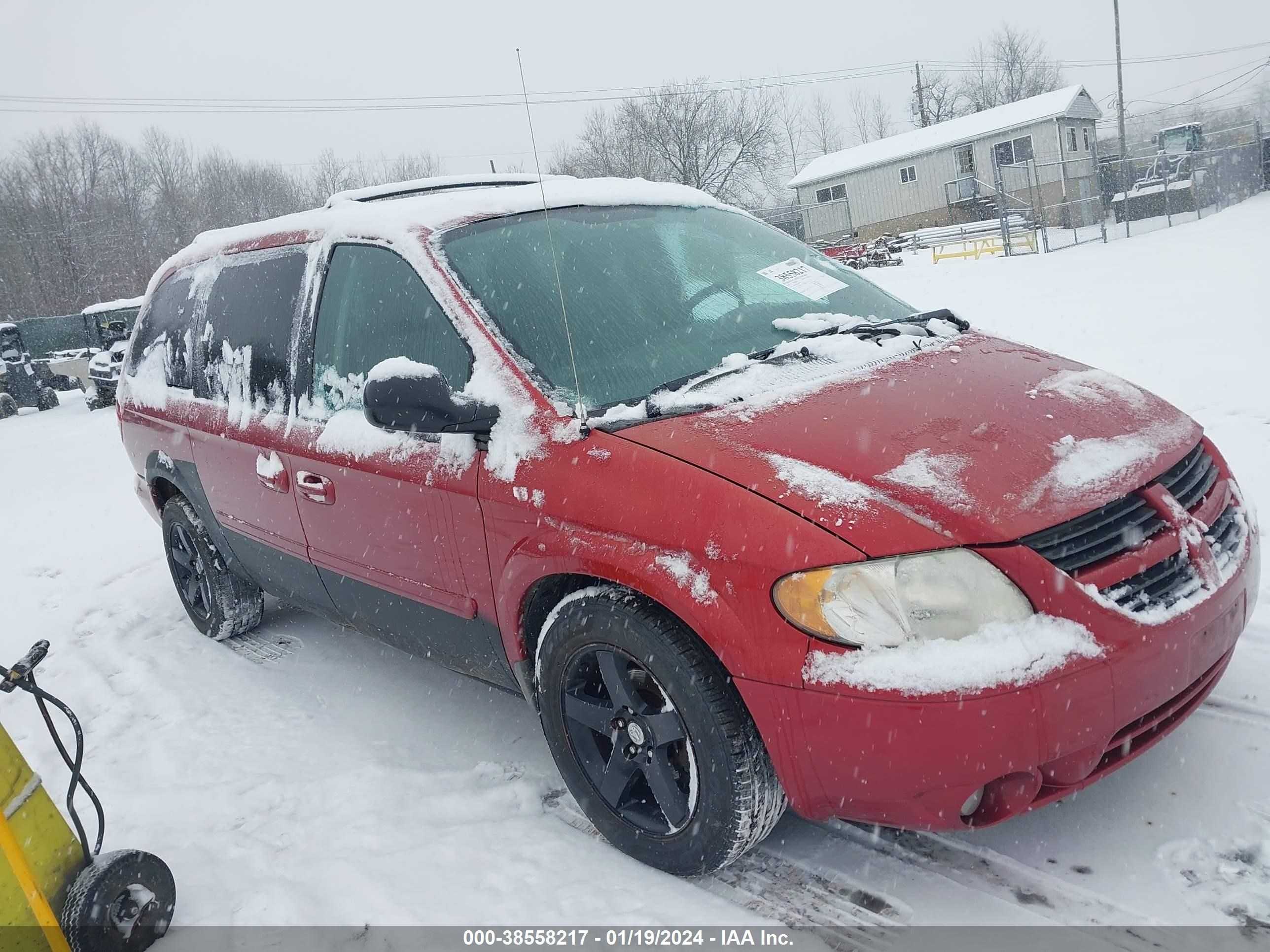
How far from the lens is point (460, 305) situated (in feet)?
9.30

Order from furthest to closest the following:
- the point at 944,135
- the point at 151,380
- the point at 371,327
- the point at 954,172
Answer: the point at 944,135 < the point at 954,172 < the point at 151,380 < the point at 371,327

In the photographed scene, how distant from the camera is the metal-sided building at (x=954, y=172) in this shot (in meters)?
36.5

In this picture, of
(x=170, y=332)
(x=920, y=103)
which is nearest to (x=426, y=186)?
(x=170, y=332)

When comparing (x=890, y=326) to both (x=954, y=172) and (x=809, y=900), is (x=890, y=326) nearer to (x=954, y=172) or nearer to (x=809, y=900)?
(x=809, y=900)

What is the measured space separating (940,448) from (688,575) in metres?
0.67

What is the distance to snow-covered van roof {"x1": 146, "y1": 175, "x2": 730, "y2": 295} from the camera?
3162mm

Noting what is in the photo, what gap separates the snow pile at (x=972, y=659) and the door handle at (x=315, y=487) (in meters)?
1.97

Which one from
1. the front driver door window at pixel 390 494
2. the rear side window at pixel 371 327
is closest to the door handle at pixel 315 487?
the front driver door window at pixel 390 494

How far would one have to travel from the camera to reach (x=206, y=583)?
4.64 m

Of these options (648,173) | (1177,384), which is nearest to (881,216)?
(648,173)

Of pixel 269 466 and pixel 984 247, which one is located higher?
pixel 269 466

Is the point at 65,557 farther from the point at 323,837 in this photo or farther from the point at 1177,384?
the point at 1177,384

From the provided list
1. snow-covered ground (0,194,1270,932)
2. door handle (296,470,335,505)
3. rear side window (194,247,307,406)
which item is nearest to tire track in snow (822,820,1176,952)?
snow-covered ground (0,194,1270,932)

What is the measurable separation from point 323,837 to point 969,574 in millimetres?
2107
